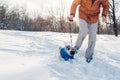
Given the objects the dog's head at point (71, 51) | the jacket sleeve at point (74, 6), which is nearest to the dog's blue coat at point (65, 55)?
the dog's head at point (71, 51)

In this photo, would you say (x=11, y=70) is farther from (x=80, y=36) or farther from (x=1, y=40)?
(x=1, y=40)

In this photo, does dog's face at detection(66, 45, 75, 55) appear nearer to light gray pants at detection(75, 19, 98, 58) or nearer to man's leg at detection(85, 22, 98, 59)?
light gray pants at detection(75, 19, 98, 58)

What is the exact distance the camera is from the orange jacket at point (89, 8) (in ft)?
20.8

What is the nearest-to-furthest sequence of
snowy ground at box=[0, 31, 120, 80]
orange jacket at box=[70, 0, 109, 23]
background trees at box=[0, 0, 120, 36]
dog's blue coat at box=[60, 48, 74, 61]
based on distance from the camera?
1. snowy ground at box=[0, 31, 120, 80]
2. orange jacket at box=[70, 0, 109, 23]
3. dog's blue coat at box=[60, 48, 74, 61]
4. background trees at box=[0, 0, 120, 36]

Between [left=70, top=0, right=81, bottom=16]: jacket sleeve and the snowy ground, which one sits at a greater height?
[left=70, top=0, right=81, bottom=16]: jacket sleeve

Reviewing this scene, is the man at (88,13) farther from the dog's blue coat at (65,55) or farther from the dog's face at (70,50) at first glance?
the dog's blue coat at (65,55)

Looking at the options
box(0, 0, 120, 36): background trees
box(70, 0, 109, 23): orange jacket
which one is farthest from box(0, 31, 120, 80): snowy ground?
box(0, 0, 120, 36): background trees

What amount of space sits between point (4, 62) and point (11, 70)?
1.78ft

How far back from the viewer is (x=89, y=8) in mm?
6352

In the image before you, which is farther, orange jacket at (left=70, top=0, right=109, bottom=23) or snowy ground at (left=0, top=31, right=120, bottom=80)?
orange jacket at (left=70, top=0, right=109, bottom=23)

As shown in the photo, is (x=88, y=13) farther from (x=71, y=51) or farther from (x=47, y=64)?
(x=47, y=64)

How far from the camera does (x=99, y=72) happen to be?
20.5ft

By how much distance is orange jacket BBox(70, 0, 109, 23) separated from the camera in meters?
6.35

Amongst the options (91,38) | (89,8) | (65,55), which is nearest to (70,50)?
(65,55)
